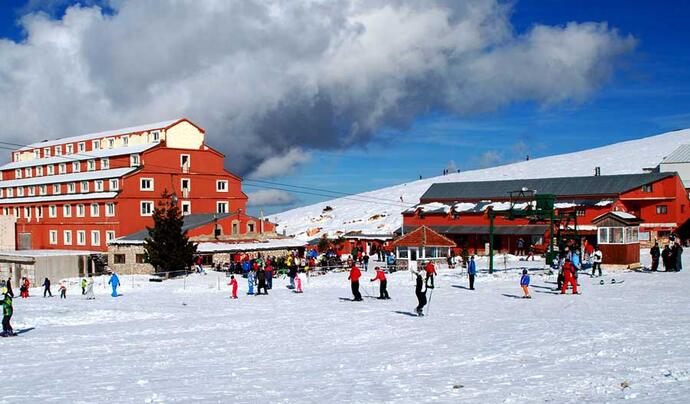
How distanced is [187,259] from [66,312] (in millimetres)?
17864

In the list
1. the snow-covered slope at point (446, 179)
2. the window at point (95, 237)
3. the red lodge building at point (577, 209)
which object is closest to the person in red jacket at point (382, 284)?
the red lodge building at point (577, 209)

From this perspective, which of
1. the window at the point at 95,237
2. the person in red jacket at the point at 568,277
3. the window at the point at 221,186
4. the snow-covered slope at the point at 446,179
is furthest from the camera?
the snow-covered slope at the point at 446,179

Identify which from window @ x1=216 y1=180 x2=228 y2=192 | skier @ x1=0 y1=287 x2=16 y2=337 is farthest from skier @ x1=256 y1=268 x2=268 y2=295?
window @ x1=216 y1=180 x2=228 y2=192

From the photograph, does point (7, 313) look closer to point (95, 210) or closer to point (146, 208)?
point (146, 208)

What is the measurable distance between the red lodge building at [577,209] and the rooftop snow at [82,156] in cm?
2699

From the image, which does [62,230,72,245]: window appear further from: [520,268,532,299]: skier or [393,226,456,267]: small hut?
[520,268,532,299]: skier

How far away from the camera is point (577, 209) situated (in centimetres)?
6222

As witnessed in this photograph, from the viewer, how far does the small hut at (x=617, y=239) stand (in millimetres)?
38469

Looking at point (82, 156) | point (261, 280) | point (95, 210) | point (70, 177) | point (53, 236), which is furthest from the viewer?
point (82, 156)

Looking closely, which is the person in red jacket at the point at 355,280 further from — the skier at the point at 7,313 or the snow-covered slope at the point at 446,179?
the snow-covered slope at the point at 446,179

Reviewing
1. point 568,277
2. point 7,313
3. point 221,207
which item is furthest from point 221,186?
point 7,313

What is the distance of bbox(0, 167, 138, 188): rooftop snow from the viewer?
63.7 meters

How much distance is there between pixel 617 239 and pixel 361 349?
82.5 ft

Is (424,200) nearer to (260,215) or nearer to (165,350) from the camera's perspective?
(260,215)
